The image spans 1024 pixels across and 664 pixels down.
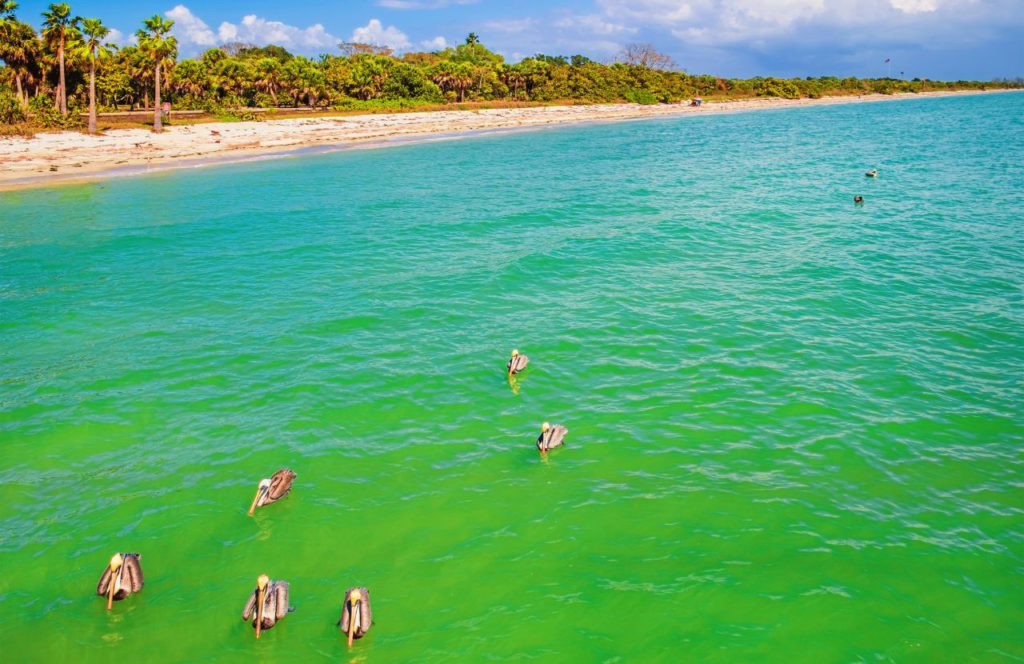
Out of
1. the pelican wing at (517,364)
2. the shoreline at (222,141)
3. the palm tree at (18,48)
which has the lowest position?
the pelican wing at (517,364)

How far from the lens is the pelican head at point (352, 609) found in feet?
36.1

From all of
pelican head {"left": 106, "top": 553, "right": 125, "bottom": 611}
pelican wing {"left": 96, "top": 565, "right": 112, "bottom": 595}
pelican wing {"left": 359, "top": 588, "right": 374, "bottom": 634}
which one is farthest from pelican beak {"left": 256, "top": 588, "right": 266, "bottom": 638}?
pelican wing {"left": 96, "top": 565, "right": 112, "bottom": 595}

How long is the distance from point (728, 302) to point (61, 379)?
2251 centimetres

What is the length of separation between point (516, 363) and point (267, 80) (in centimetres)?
9475

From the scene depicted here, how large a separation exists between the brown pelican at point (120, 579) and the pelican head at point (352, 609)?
4169 mm

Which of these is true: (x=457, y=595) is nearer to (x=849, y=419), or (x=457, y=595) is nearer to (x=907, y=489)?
(x=907, y=489)

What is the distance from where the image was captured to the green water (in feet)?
38.2

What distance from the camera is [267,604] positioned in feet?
37.2

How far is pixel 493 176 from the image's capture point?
56500 millimetres

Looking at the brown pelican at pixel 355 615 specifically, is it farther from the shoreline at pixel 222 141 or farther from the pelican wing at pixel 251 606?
the shoreline at pixel 222 141

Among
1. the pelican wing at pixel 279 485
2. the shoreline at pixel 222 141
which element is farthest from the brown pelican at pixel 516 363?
the shoreline at pixel 222 141

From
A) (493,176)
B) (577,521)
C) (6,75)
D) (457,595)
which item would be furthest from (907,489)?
(6,75)

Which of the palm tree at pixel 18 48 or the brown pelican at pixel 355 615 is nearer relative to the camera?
the brown pelican at pixel 355 615

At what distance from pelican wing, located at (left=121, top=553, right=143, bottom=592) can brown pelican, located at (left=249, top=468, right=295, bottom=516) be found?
8.08 feet
